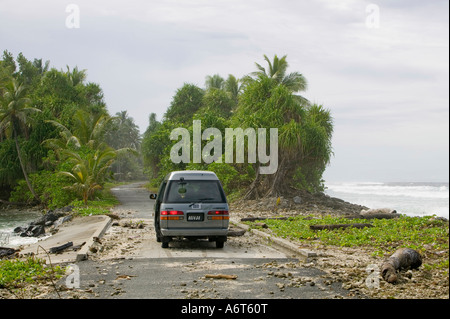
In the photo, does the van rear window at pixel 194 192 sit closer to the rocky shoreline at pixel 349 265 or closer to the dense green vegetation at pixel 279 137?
the rocky shoreline at pixel 349 265

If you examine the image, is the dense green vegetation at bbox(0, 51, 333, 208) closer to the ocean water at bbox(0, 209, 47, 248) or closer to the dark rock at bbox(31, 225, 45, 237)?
the ocean water at bbox(0, 209, 47, 248)

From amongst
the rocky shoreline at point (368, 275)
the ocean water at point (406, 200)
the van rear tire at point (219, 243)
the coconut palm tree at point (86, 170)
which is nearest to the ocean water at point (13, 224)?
the coconut palm tree at point (86, 170)

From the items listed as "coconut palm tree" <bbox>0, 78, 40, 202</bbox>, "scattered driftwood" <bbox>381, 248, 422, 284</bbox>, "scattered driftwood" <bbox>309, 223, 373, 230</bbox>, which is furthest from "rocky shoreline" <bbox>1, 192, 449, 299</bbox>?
"coconut palm tree" <bbox>0, 78, 40, 202</bbox>

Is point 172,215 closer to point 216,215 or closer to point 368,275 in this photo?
point 216,215

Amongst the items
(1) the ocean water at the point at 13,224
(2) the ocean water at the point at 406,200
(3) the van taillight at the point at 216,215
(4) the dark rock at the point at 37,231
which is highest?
Result: (3) the van taillight at the point at 216,215

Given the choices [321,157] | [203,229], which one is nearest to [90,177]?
[321,157]

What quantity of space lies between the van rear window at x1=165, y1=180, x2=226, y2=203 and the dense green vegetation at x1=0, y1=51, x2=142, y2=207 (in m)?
22.0

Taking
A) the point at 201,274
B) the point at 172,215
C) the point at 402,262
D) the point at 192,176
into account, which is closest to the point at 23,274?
the point at 201,274

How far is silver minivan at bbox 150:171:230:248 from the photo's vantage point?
12812 millimetres

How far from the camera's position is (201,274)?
955cm

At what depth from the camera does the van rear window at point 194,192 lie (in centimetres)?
→ 1305

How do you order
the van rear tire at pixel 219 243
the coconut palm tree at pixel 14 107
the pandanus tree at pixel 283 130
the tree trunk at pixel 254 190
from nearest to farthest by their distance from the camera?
1. the van rear tire at pixel 219 243
2. the pandanus tree at pixel 283 130
3. the tree trunk at pixel 254 190
4. the coconut palm tree at pixel 14 107

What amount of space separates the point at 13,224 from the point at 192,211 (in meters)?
23.1

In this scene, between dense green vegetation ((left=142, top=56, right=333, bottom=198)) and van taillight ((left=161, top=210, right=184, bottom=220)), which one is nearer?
van taillight ((left=161, top=210, right=184, bottom=220))
